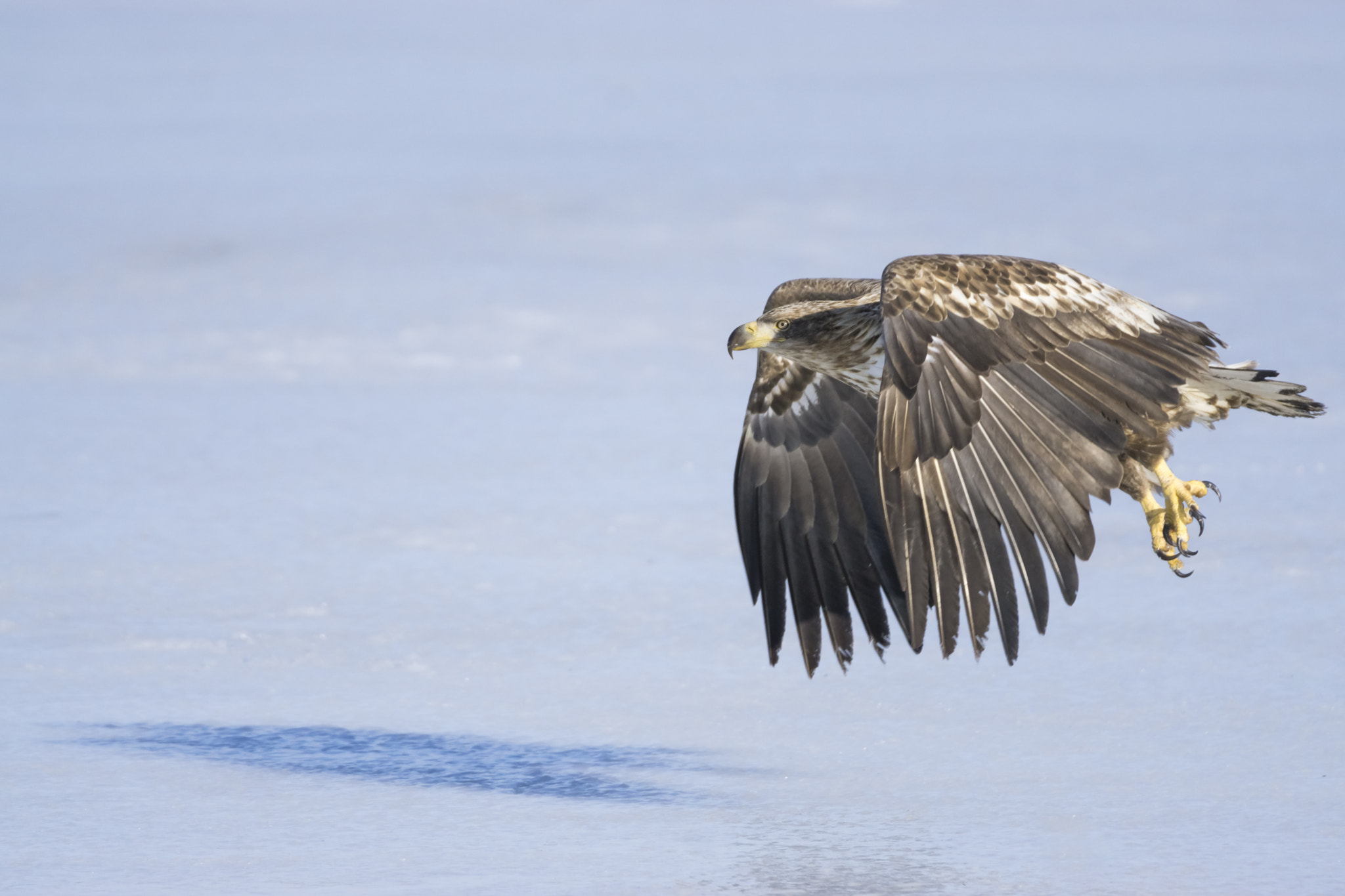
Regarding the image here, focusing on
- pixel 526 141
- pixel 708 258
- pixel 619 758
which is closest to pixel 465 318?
pixel 708 258

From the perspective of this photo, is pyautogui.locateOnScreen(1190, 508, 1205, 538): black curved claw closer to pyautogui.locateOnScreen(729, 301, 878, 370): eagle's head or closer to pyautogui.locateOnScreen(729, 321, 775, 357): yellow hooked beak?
pyautogui.locateOnScreen(729, 301, 878, 370): eagle's head

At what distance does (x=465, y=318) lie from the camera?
34.1ft

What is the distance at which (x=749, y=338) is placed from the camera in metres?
6.29

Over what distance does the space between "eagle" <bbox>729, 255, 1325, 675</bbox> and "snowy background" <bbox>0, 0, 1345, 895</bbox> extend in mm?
402

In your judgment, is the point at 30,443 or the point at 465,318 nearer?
the point at 30,443

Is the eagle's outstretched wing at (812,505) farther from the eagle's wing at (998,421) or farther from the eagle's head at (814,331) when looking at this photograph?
the eagle's wing at (998,421)

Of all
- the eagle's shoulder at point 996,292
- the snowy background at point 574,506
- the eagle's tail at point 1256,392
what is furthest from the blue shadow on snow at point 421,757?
the eagle's tail at point 1256,392

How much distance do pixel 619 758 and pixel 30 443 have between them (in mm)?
4031

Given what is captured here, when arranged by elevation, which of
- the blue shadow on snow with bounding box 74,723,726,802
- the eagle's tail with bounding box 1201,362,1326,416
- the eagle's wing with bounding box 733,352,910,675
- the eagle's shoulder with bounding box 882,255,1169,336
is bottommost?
the blue shadow on snow with bounding box 74,723,726,802

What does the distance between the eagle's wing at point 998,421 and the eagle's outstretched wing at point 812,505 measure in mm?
960

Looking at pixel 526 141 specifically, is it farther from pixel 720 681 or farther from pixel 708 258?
pixel 720 681

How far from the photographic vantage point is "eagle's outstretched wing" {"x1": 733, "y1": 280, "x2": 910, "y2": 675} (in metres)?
6.08

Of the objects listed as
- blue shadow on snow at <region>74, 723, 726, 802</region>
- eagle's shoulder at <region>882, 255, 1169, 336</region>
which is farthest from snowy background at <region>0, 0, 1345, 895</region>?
eagle's shoulder at <region>882, 255, 1169, 336</region>

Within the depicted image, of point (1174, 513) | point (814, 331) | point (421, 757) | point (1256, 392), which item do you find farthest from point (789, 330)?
point (421, 757)
